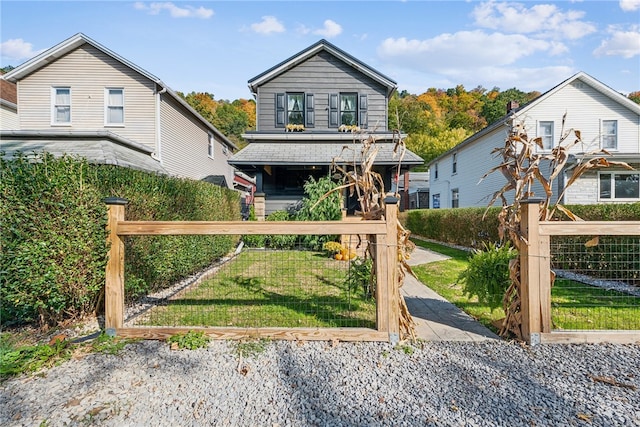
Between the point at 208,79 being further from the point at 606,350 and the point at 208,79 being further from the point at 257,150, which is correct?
the point at 606,350

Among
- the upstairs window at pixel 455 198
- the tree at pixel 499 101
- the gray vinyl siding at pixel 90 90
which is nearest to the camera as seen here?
the gray vinyl siding at pixel 90 90

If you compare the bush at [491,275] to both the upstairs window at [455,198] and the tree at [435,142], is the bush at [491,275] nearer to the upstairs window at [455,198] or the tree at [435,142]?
the upstairs window at [455,198]

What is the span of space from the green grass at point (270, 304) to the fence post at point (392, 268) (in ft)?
1.19

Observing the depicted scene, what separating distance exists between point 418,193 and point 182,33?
2737cm

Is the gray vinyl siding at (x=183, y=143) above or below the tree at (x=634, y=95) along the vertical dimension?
below

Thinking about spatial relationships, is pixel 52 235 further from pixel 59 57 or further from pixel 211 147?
pixel 211 147

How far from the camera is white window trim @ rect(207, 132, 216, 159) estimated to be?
61.6 ft

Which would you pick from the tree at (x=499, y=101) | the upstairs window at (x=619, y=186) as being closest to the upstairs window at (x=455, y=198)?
the upstairs window at (x=619, y=186)

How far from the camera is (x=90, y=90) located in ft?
43.4

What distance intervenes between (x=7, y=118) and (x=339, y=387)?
21516mm

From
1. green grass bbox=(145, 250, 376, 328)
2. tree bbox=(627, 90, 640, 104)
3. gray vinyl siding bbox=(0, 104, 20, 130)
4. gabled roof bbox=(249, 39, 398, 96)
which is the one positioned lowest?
green grass bbox=(145, 250, 376, 328)

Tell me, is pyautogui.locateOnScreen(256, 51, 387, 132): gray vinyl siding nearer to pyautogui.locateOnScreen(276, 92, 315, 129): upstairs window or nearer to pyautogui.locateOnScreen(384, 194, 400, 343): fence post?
pyautogui.locateOnScreen(276, 92, 315, 129): upstairs window

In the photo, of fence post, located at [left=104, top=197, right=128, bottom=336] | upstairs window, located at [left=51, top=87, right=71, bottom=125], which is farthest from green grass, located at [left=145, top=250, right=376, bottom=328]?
upstairs window, located at [left=51, top=87, right=71, bottom=125]

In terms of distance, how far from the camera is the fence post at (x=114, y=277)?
3.48 metres
